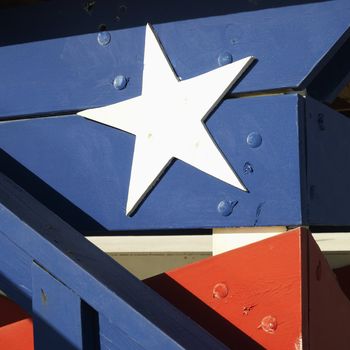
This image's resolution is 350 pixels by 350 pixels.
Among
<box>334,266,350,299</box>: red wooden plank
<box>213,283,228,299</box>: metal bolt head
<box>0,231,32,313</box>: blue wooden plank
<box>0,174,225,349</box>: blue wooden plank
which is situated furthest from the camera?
<box>334,266,350,299</box>: red wooden plank

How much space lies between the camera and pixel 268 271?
80.9 inches

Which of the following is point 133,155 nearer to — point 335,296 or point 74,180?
point 74,180

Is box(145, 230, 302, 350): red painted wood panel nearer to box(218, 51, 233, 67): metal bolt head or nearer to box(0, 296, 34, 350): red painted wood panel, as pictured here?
box(0, 296, 34, 350): red painted wood panel

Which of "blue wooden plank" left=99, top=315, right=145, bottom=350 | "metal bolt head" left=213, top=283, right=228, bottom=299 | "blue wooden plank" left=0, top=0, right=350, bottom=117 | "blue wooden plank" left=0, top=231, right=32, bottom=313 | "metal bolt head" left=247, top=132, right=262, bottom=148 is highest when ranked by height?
"blue wooden plank" left=0, top=0, right=350, bottom=117

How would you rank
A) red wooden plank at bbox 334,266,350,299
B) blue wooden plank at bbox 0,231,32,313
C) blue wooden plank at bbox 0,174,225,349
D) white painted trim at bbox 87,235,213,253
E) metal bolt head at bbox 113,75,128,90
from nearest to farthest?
1. blue wooden plank at bbox 0,174,225,349
2. blue wooden plank at bbox 0,231,32,313
3. metal bolt head at bbox 113,75,128,90
4. red wooden plank at bbox 334,266,350,299
5. white painted trim at bbox 87,235,213,253

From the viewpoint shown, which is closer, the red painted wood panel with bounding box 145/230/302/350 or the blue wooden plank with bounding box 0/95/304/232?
the red painted wood panel with bounding box 145/230/302/350

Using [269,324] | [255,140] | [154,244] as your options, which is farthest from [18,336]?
[154,244]

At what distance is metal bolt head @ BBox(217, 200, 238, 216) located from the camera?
7.13 ft

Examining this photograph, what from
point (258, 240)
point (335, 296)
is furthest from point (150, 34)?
point (335, 296)

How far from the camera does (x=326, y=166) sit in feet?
7.44

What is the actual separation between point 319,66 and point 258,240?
453 mm

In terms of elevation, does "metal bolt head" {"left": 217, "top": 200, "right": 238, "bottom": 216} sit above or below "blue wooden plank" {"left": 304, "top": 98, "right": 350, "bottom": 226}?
below

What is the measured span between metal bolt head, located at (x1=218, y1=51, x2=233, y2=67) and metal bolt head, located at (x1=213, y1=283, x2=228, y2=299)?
0.56 meters

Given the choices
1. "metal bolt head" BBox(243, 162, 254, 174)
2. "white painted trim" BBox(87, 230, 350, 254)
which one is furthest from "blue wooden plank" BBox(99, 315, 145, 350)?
Answer: "white painted trim" BBox(87, 230, 350, 254)
